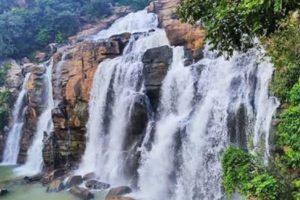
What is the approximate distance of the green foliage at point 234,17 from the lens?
755 cm

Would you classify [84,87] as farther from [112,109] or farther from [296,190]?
[296,190]

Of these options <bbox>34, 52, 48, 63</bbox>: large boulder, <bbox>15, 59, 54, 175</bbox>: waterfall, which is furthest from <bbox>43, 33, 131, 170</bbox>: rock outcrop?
<bbox>34, 52, 48, 63</bbox>: large boulder

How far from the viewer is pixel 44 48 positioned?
38156 millimetres

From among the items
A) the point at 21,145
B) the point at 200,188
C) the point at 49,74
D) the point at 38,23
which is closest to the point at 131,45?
the point at 49,74

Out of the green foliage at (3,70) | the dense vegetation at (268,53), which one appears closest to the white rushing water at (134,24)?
the green foliage at (3,70)

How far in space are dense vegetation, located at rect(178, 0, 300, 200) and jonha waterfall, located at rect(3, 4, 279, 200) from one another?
71.6 inches

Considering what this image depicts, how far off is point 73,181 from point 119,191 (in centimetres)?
323

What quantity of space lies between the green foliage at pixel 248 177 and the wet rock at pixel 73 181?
11383mm

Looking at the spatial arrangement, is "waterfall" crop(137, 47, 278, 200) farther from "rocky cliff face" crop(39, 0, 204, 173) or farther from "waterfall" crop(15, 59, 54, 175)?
"waterfall" crop(15, 59, 54, 175)

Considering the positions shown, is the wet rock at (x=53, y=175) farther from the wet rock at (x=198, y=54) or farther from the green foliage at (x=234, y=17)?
the green foliage at (x=234, y=17)

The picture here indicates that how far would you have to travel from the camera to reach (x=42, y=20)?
4044cm

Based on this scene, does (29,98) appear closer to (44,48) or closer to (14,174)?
(14,174)

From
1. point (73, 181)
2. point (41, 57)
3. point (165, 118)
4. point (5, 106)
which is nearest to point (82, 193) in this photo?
point (73, 181)

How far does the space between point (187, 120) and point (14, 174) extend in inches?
432
